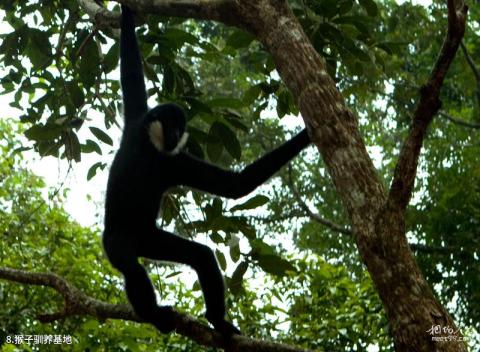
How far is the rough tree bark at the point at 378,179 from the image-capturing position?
273cm

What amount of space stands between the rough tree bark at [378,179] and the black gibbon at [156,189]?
0.96 metres

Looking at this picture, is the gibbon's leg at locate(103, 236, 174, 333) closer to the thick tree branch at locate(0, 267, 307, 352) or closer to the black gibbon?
the black gibbon

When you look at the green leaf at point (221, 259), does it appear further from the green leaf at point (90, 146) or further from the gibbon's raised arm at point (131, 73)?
the green leaf at point (90, 146)

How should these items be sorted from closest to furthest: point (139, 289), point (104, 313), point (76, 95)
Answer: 1. point (104, 313)
2. point (139, 289)
3. point (76, 95)

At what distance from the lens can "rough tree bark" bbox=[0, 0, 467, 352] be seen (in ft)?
8.95

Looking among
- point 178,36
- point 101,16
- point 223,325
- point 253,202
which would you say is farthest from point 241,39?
point 223,325

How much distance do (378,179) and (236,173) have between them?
5.92 feet

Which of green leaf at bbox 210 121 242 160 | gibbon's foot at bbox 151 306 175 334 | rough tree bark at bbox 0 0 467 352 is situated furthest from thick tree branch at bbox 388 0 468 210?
green leaf at bbox 210 121 242 160

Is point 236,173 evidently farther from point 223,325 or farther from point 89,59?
point 89,59

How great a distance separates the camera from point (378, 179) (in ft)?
10.1

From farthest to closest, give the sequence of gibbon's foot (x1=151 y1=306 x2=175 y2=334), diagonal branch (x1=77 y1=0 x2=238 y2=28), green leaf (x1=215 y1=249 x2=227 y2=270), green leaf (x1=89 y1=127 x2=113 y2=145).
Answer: green leaf (x1=89 y1=127 x2=113 y2=145), green leaf (x1=215 y1=249 x2=227 y2=270), gibbon's foot (x1=151 y1=306 x2=175 y2=334), diagonal branch (x1=77 y1=0 x2=238 y2=28)

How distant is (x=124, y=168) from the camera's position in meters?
5.04

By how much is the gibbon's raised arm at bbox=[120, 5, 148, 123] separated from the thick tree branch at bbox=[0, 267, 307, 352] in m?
1.73

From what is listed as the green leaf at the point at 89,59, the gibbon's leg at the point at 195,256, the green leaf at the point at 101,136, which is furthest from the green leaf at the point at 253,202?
the green leaf at the point at 89,59
